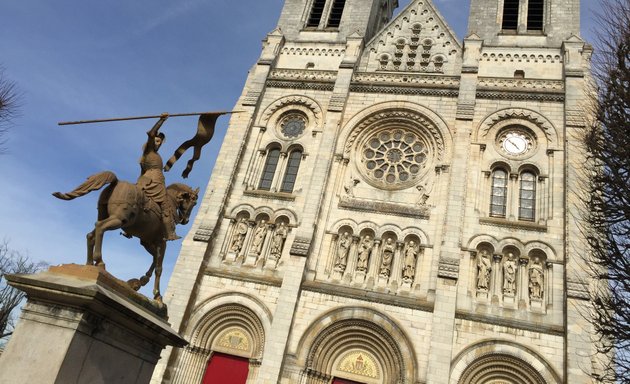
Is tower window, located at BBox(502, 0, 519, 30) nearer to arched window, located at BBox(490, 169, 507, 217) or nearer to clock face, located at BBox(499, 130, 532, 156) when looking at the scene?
clock face, located at BBox(499, 130, 532, 156)

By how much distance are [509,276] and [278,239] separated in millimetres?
8077

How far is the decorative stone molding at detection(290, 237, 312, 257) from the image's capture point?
15.9 metres

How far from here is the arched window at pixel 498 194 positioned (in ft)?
54.9

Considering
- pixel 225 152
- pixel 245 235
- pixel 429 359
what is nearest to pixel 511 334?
pixel 429 359

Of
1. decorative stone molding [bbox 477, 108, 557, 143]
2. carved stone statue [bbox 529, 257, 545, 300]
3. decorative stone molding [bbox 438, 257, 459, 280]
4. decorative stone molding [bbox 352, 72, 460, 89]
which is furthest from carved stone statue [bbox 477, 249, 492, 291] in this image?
decorative stone molding [bbox 352, 72, 460, 89]

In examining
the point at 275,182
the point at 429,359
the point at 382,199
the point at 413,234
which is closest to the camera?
the point at 429,359

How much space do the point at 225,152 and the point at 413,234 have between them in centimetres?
849

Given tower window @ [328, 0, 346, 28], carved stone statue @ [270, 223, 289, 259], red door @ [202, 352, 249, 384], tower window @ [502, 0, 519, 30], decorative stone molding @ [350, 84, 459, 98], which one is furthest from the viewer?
tower window @ [328, 0, 346, 28]

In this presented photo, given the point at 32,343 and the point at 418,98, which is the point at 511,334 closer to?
the point at 418,98

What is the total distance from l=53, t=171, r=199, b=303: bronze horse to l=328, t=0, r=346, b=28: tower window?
18.3 m

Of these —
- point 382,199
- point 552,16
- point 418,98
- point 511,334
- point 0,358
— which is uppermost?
point 552,16

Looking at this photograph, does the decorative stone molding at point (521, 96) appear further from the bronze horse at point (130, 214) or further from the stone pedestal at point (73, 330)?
the stone pedestal at point (73, 330)

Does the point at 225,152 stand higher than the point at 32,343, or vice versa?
the point at 225,152

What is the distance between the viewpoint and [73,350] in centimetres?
523
